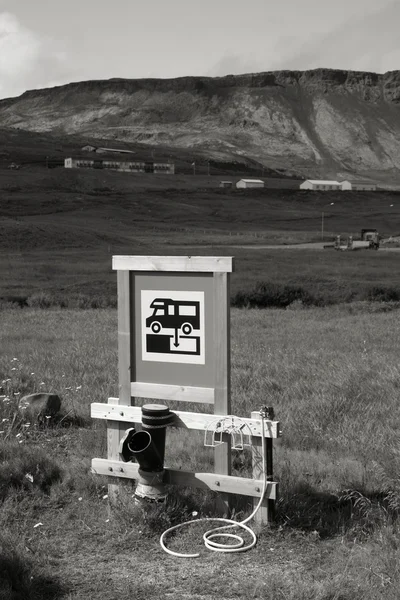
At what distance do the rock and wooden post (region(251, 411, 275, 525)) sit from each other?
9.81 ft

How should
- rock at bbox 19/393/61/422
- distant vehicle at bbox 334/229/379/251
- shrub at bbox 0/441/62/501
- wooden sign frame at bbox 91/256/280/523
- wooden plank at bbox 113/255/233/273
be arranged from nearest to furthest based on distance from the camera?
wooden sign frame at bbox 91/256/280/523 → wooden plank at bbox 113/255/233/273 → shrub at bbox 0/441/62/501 → rock at bbox 19/393/61/422 → distant vehicle at bbox 334/229/379/251

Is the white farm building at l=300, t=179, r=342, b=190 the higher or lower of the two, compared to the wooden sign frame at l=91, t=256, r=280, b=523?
higher

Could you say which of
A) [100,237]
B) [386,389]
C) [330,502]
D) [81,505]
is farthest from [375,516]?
[100,237]

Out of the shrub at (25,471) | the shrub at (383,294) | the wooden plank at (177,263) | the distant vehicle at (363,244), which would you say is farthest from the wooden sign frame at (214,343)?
the distant vehicle at (363,244)

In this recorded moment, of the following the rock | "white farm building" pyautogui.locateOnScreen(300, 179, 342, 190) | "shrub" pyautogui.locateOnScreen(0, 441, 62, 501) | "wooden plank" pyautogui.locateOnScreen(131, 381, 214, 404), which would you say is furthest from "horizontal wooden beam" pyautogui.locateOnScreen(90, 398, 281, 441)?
"white farm building" pyautogui.locateOnScreen(300, 179, 342, 190)

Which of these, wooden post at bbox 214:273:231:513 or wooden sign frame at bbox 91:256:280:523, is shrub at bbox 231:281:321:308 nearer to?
wooden sign frame at bbox 91:256:280:523

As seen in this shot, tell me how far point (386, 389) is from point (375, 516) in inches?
154

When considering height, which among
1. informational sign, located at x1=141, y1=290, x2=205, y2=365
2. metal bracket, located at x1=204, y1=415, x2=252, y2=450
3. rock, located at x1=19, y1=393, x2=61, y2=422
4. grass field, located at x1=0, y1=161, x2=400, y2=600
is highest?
informational sign, located at x1=141, y1=290, x2=205, y2=365

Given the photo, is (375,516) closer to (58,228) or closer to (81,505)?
(81,505)

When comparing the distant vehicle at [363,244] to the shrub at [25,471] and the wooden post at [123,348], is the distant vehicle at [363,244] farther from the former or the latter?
the wooden post at [123,348]

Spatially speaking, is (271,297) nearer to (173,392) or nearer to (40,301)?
(40,301)

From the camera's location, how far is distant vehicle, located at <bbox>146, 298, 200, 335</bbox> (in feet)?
18.0

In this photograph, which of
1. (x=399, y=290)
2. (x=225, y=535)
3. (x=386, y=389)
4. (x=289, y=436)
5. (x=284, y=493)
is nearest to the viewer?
(x=225, y=535)

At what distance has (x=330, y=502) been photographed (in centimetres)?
551
